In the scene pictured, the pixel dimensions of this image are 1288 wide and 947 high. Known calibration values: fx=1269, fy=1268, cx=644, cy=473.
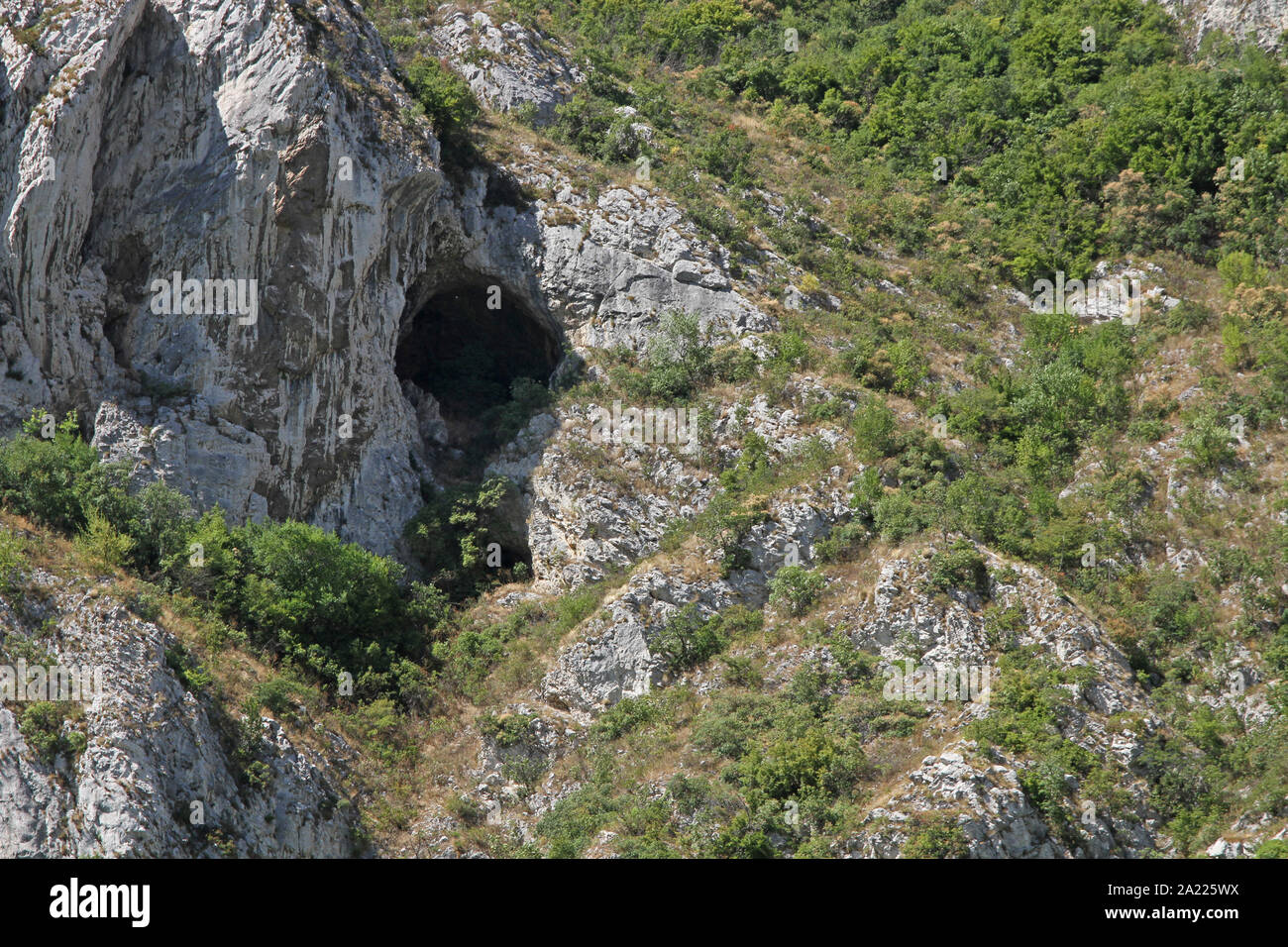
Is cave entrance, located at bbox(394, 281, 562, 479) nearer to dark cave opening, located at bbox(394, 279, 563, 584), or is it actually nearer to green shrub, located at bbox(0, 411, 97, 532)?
dark cave opening, located at bbox(394, 279, 563, 584)

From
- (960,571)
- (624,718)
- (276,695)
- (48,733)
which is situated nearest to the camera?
(48,733)

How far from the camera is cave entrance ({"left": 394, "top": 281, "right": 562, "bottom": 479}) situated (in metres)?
40.7

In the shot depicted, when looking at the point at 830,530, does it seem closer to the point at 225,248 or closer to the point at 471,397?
the point at 471,397

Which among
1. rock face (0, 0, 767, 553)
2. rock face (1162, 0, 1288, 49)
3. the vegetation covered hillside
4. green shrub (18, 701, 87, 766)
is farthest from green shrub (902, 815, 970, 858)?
rock face (1162, 0, 1288, 49)

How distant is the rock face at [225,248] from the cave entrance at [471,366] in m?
1.47

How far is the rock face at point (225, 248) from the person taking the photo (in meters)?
34.0

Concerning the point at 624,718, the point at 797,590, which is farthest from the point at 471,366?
the point at 624,718

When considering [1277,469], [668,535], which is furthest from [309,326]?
[1277,469]

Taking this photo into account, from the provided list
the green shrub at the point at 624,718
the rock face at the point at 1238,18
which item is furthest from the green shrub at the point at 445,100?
the rock face at the point at 1238,18

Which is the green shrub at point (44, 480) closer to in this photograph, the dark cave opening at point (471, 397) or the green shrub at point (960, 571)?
the dark cave opening at point (471, 397)

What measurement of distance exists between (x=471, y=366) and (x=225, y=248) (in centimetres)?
1041

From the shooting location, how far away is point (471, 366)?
44.2 meters

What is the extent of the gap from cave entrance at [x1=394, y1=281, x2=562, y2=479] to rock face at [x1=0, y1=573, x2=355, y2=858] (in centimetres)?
1377
